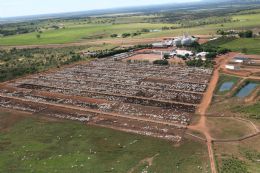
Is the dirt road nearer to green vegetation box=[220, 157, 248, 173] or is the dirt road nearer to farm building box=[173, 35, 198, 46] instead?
green vegetation box=[220, 157, 248, 173]

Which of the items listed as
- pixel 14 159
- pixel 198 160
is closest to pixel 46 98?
pixel 14 159

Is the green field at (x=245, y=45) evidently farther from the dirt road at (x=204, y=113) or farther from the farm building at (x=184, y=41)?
the dirt road at (x=204, y=113)

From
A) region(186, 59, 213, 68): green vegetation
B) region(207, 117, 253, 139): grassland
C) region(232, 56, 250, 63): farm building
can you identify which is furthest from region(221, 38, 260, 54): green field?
region(207, 117, 253, 139): grassland

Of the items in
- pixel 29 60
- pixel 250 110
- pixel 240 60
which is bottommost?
pixel 250 110

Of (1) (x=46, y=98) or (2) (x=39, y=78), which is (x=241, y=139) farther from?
(2) (x=39, y=78)

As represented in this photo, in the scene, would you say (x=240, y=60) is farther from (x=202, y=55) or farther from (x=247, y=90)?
(x=247, y=90)

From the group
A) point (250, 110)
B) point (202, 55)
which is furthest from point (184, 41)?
point (250, 110)
